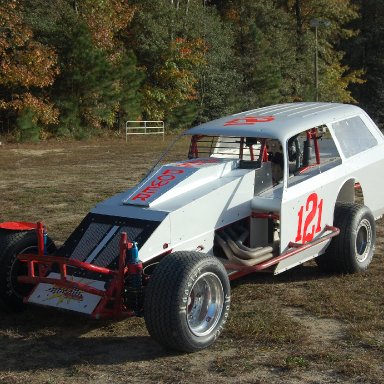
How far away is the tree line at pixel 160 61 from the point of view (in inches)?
1259

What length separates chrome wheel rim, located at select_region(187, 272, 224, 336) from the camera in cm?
578

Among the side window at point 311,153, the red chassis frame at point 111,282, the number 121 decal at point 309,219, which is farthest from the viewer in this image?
the side window at point 311,153

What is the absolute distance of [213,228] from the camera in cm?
668

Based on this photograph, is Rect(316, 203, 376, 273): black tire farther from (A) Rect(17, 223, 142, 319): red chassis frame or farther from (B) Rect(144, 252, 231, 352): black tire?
(A) Rect(17, 223, 142, 319): red chassis frame

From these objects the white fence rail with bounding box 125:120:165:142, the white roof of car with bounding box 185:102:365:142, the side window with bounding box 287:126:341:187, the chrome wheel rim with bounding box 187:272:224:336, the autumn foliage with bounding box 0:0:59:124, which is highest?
the autumn foliage with bounding box 0:0:59:124

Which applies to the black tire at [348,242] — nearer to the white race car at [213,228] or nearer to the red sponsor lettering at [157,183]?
the white race car at [213,228]

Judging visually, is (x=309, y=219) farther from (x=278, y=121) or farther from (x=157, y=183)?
(x=157, y=183)

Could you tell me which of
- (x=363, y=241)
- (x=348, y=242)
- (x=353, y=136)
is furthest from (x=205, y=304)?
(x=353, y=136)

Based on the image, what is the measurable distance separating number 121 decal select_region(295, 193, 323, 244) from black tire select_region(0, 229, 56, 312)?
2705 millimetres

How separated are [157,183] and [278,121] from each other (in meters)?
1.75

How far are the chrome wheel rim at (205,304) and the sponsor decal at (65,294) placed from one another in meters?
0.95

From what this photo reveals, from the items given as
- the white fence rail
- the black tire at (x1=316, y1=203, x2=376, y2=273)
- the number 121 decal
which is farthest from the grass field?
the white fence rail

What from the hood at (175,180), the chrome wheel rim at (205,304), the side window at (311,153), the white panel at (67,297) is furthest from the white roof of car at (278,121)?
the white panel at (67,297)

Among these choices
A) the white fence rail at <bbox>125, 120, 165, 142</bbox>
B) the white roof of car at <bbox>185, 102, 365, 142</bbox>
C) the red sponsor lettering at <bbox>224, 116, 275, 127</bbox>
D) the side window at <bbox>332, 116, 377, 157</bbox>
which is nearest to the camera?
the white roof of car at <bbox>185, 102, 365, 142</bbox>
